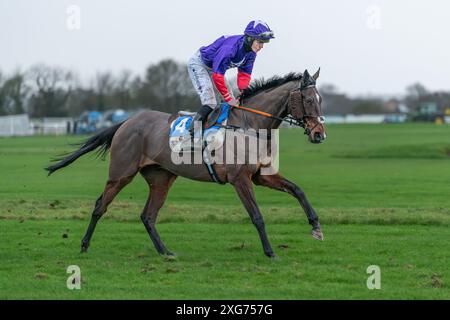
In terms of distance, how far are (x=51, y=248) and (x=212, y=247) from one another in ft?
8.05

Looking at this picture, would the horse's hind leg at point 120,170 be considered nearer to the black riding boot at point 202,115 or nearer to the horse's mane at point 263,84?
the black riding boot at point 202,115

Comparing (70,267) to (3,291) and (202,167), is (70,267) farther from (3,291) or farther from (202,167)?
Answer: (202,167)

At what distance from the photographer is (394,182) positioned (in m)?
25.1

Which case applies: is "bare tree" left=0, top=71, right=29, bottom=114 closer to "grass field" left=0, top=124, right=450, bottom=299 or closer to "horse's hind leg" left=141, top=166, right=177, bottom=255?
"grass field" left=0, top=124, right=450, bottom=299

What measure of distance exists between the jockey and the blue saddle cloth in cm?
11

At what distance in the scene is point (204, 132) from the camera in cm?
1112

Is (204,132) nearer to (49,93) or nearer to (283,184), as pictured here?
(283,184)

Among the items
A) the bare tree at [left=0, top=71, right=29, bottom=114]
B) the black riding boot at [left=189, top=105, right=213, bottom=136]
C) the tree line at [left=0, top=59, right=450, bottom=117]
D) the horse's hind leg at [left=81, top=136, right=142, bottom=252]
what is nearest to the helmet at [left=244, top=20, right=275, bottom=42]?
the black riding boot at [left=189, top=105, right=213, bottom=136]

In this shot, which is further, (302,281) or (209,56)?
(209,56)

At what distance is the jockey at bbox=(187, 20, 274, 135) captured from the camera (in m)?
10.6

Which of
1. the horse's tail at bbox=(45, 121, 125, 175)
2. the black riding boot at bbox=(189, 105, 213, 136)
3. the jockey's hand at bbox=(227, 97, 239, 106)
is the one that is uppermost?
the jockey's hand at bbox=(227, 97, 239, 106)

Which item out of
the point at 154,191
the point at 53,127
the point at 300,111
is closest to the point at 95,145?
the point at 154,191

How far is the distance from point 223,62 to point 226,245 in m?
2.90

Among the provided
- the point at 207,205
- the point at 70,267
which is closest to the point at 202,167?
the point at 70,267
